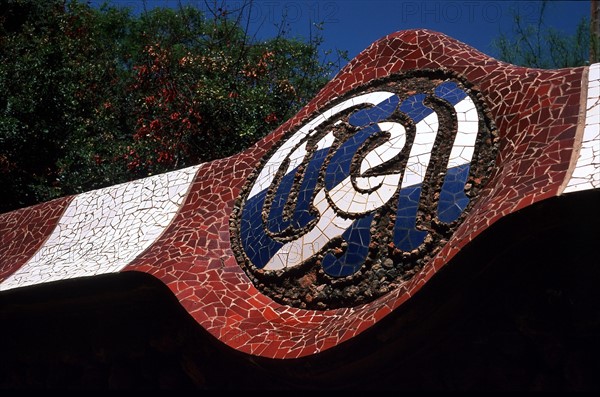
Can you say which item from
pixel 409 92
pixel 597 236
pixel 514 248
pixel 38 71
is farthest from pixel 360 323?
pixel 38 71

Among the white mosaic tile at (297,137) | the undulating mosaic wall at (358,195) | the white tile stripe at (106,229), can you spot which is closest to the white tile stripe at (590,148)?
the undulating mosaic wall at (358,195)

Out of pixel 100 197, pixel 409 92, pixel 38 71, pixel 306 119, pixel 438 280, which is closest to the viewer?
pixel 438 280

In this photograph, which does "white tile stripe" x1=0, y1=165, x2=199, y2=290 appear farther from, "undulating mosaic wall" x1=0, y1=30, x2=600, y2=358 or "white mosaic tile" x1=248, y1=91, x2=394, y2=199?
"white mosaic tile" x1=248, y1=91, x2=394, y2=199

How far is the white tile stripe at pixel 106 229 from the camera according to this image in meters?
4.01

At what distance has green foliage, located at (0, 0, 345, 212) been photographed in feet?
24.6

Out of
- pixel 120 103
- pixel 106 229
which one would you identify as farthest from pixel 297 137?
pixel 120 103

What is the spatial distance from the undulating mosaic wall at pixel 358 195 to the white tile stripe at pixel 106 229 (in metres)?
0.01

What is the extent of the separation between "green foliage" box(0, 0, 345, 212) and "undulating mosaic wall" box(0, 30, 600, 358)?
10.4ft

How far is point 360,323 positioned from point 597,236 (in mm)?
801

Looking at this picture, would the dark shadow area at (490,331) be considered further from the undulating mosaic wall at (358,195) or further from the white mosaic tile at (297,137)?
A: the white mosaic tile at (297,137)

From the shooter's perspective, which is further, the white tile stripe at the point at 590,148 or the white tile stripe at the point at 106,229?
the white tile stripe at the point at 106,229

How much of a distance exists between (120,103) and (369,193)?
21.9 ft

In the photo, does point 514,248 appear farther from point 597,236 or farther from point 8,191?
point 8,191

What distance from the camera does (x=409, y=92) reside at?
3.65 metres
